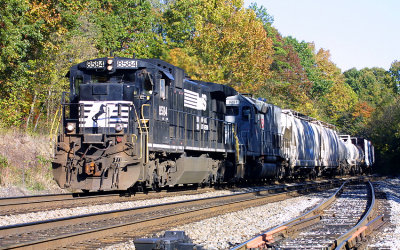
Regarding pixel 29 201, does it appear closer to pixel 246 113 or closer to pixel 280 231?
pixel 280 231

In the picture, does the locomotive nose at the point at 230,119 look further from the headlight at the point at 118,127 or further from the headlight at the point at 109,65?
the headlight at the point at 118,127

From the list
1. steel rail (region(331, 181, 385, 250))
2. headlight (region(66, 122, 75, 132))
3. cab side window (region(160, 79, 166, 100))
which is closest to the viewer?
steel rail (region(331, 181, 385, 250))

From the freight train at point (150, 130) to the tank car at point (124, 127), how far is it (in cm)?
2

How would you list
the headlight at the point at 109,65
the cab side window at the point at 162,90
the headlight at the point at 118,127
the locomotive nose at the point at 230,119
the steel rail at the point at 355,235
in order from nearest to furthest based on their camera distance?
the steel rail at the point at 355,235, the headlight at the point at 118,127, the headlight at the point at 109,65, the cab side window at the point at 162,90, the locomotive nose at the point at 230,119

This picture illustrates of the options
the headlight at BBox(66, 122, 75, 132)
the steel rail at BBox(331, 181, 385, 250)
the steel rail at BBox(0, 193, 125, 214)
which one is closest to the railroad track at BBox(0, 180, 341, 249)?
the steel rail at BBox(0, 193, 125, 214)

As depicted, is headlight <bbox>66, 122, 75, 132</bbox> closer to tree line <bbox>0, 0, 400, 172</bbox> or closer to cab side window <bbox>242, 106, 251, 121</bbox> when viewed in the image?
tree line <bbox>0, 0, 400, 172</bbox>

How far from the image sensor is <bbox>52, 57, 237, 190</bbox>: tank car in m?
10.8

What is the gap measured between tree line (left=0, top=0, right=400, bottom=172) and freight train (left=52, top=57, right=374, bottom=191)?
22.4 feet

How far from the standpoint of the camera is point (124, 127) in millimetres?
11227

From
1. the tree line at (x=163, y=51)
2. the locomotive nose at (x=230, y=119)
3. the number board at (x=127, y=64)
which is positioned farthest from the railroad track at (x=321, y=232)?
the tree line at (x=163, y=51)

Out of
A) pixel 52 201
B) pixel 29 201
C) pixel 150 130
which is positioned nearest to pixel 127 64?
pixel 150 130

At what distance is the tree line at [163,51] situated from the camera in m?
18.5

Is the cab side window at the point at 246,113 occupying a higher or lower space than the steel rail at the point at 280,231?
higher

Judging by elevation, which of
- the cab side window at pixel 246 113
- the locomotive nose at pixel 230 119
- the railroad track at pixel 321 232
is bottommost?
the railroad track at pixel 321 232
